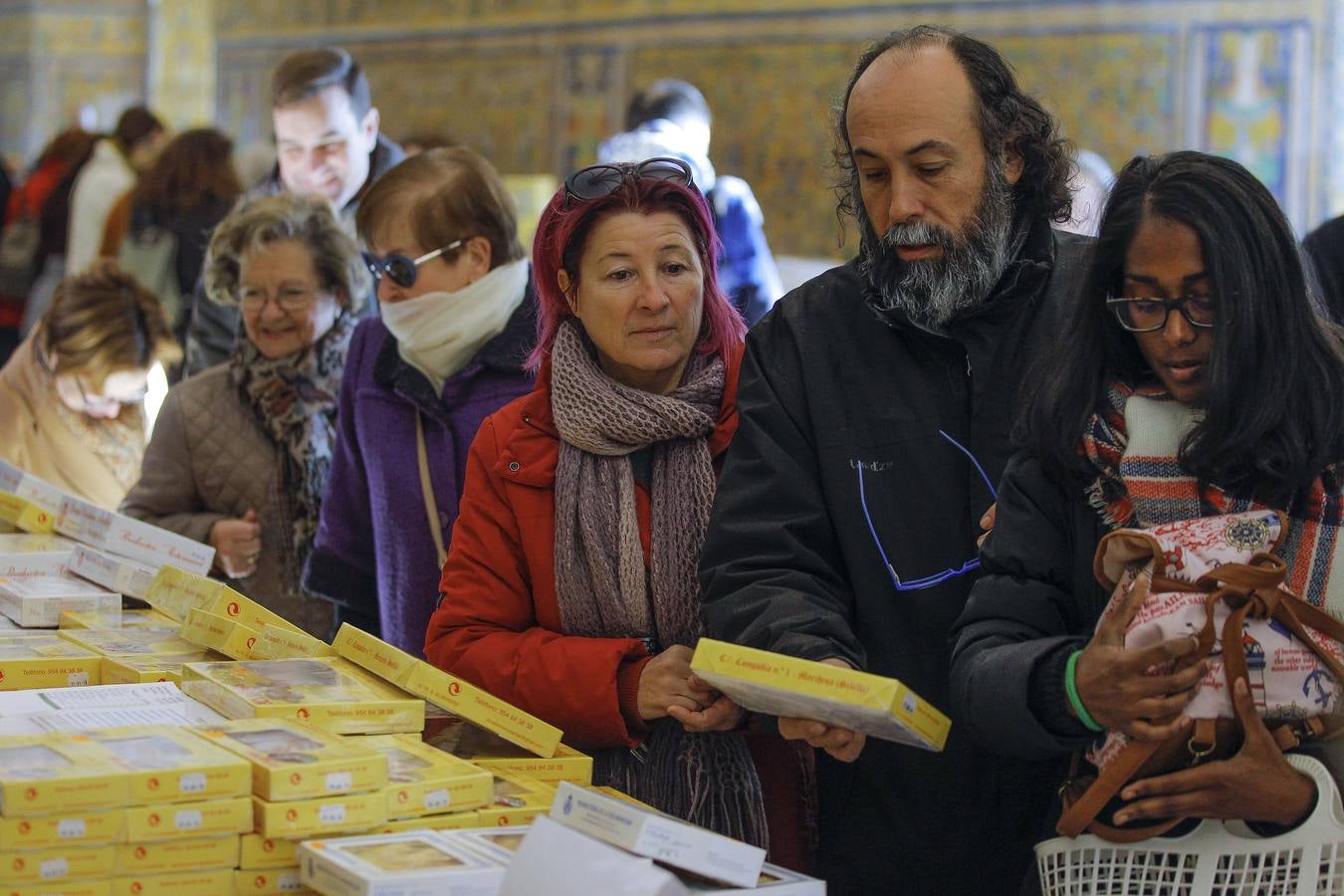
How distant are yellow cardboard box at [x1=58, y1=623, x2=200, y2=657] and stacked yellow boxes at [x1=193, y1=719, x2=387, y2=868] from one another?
84 cm

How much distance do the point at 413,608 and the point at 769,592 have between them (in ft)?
4.62

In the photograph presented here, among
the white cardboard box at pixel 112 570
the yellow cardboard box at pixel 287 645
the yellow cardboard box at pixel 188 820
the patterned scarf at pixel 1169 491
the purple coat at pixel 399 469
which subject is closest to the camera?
the yellow cardboard box at pixel 188 820

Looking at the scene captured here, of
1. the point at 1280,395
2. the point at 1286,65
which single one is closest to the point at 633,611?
the point at 1280,395

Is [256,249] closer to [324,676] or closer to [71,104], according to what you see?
[324,676]

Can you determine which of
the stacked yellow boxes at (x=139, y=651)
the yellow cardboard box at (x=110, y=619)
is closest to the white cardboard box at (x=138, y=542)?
the yellow cardboard box at (x=110, y=619)

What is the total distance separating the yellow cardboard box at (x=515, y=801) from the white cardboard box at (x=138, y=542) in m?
1.37

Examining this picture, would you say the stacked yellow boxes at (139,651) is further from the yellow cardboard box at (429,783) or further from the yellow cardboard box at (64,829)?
the yellow cardboard box at (64,829)

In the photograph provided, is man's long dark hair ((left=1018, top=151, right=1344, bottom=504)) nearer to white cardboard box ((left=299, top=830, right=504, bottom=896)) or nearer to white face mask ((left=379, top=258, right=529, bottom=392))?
white cardboard box ((left=299, top=830, right=504, bottom=896))

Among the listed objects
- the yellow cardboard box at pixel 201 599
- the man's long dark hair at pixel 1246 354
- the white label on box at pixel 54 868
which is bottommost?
the white label on box at pixel 54 868

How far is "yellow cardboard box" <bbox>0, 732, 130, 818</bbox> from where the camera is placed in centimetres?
212

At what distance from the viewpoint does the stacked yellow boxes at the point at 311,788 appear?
2.24 metres

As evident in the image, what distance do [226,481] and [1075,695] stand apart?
2832mm

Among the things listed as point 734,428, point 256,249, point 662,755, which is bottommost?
point 662,755

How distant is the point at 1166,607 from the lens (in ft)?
7.30
